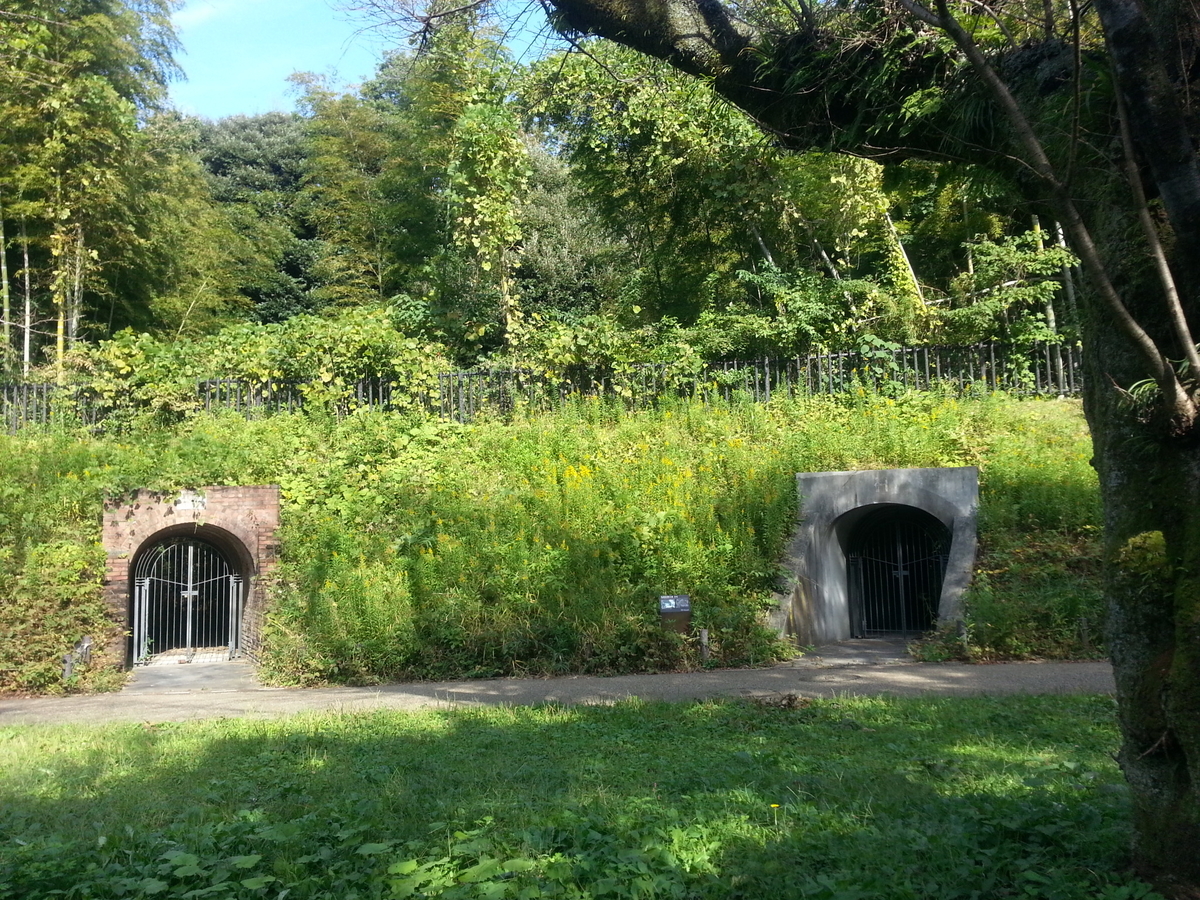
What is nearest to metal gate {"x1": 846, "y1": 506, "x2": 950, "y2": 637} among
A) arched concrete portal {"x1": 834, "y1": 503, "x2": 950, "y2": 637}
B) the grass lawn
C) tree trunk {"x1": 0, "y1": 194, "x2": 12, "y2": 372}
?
arched concrete portal {"x1": 834, "y1": 503, "x2": 950, "y2": 637}

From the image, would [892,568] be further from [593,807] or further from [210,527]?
[593,807]

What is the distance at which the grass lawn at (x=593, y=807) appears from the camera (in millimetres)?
4156

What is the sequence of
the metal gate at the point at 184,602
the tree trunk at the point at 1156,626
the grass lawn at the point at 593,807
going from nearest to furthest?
the tree trunk at the point at 1156,626 < the grass lawn at the point at 593,807 < the metal gate at the point at 184,602

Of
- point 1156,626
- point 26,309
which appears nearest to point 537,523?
point 1156,626

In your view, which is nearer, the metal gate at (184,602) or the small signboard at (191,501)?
the small signboard at (191,501)

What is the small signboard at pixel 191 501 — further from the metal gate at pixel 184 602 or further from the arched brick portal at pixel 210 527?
the metal gate at pixel 184 602

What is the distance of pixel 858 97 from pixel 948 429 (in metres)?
11.1

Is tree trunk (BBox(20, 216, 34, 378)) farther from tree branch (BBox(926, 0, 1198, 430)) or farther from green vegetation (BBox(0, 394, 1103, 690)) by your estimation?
tree branch (BBox(926, 0, 1198, 430))

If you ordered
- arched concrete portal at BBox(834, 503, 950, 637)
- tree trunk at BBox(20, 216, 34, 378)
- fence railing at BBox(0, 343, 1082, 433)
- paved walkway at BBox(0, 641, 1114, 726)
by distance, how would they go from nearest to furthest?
paved walkway at BBox(0, 641, 1114, 726) → arched concrete portal at BBox(834, 503, 950, 637) → fence railing at BBox(0, 343, 1082, 433) → tree trunk at BBox(20, 216, 34, 378)

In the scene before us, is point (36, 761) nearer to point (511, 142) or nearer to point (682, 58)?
point (682, 58)

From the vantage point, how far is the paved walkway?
9602 millimetres

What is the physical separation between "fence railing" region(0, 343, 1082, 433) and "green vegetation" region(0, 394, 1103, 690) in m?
0.91

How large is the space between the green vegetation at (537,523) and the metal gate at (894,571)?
157cm

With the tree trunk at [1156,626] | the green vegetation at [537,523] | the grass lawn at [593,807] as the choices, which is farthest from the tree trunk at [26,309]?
the tree trunk at [1156,626]
